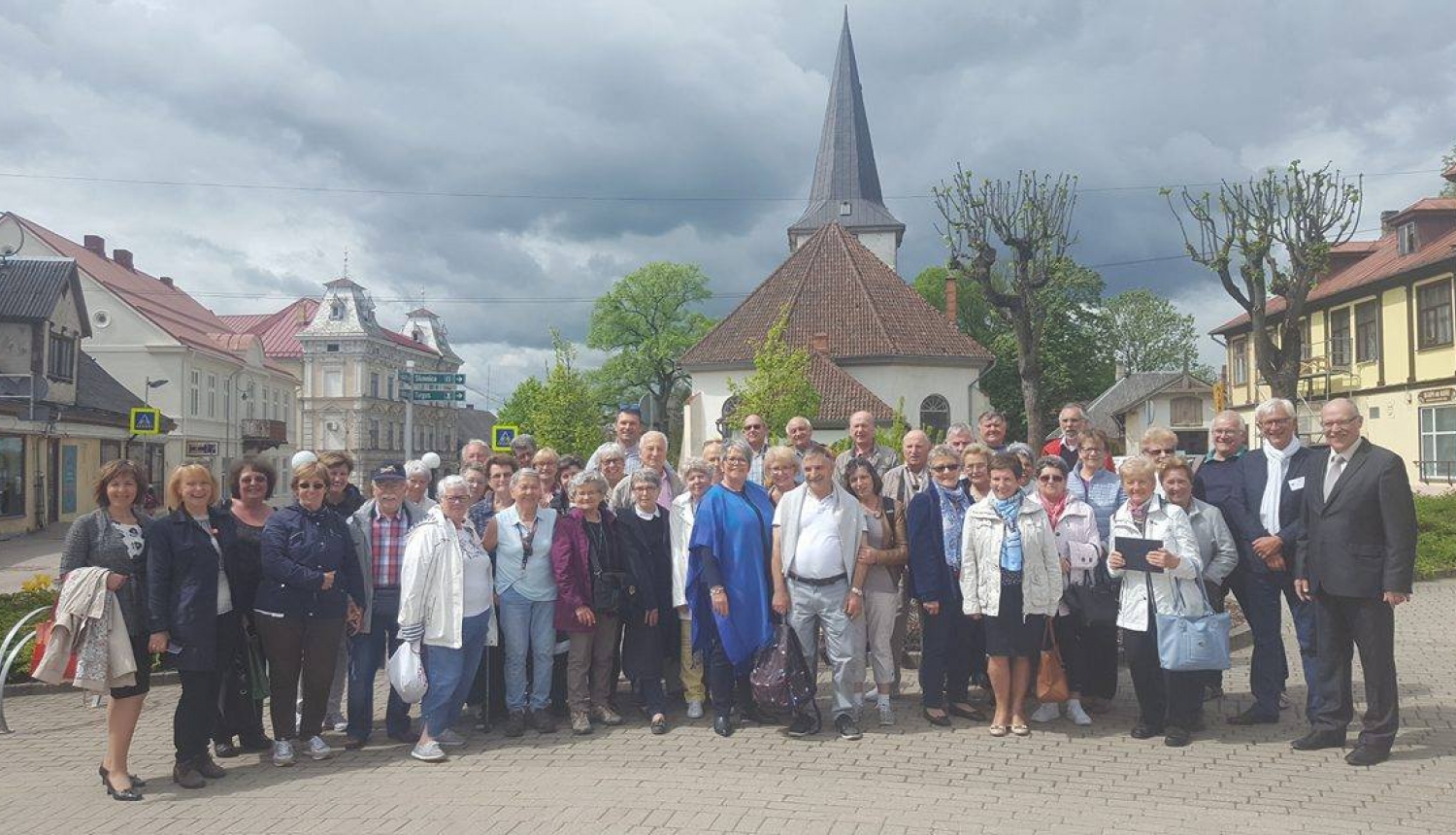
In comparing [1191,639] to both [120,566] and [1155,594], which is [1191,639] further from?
[120,566]

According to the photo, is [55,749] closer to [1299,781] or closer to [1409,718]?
[1299,781]

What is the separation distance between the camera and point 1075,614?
705 cm

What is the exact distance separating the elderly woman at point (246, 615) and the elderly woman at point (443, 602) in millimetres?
891

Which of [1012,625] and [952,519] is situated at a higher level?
[952,519]

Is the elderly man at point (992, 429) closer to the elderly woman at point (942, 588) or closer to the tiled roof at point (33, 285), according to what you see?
the elderly woman at point (942, 588)

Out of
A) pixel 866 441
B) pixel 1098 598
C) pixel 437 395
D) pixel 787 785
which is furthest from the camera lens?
pixel 437 395

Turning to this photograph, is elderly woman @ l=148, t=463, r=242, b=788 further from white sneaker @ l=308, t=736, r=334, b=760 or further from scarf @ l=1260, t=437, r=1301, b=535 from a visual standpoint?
scarf @ l=1260, t=437, r=1301, b=535

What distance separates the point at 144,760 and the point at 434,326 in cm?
9057

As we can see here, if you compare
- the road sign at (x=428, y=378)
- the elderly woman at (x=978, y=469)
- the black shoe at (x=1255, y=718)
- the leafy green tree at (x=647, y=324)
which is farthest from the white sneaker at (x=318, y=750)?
the leafy green tree at (x=647, y=324)

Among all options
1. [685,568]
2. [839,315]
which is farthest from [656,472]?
[839,315]

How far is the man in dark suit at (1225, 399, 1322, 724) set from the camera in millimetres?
6746

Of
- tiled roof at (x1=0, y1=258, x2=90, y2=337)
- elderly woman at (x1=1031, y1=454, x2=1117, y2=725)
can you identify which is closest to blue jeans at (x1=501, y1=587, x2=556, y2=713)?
elderly woman at (x1=1031, y1=454, x2=1117, y2=725)

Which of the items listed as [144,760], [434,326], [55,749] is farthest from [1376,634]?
[434,326]

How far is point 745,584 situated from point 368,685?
2.51 metres
